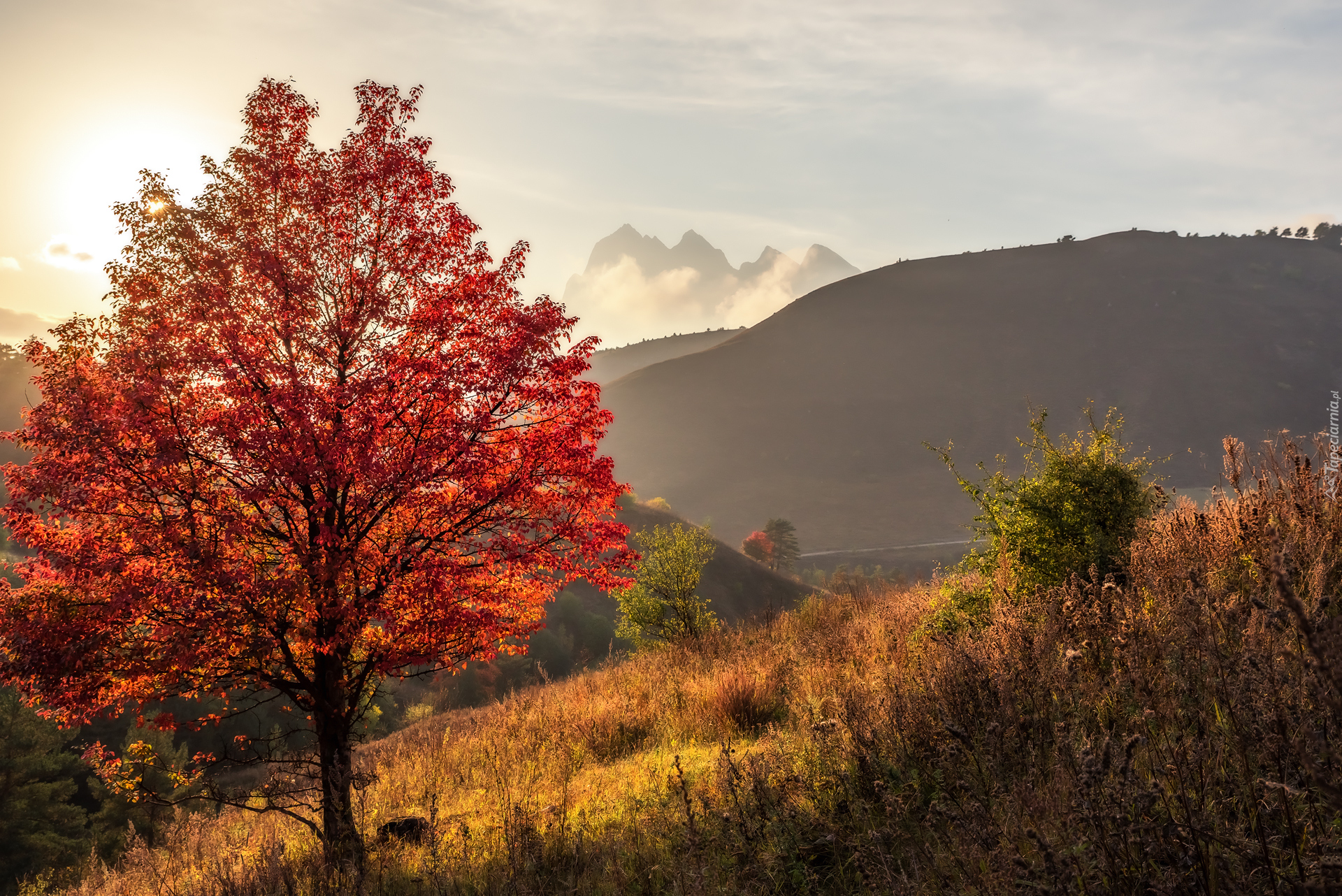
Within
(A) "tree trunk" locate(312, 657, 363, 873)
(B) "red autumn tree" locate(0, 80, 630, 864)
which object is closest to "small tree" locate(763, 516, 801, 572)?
(B) "red autumn tree" locate(0, 80, 630, 864)

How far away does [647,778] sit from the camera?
22.7 feet

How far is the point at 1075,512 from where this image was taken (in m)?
8.69

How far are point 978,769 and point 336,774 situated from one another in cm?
555

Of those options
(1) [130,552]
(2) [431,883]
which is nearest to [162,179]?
(1) [130,552]

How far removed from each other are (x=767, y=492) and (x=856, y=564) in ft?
106

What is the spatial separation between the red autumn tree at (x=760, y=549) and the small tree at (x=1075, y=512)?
227ft

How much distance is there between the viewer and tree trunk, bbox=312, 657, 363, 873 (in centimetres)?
612

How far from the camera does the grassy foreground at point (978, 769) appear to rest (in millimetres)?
2738

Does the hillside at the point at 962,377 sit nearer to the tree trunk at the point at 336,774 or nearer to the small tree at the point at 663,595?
the small tree at the point at 663,595

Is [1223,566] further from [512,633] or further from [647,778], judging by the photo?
[512,633]

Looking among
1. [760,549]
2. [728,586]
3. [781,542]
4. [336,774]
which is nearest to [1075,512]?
[336,774]

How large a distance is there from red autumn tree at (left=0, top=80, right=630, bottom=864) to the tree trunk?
0.09ft

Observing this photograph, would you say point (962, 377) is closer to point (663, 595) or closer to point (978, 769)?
point (663, 595)

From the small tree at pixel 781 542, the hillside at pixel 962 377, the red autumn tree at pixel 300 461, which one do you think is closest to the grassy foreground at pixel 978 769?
the red autumn tree at pixel 300 461
